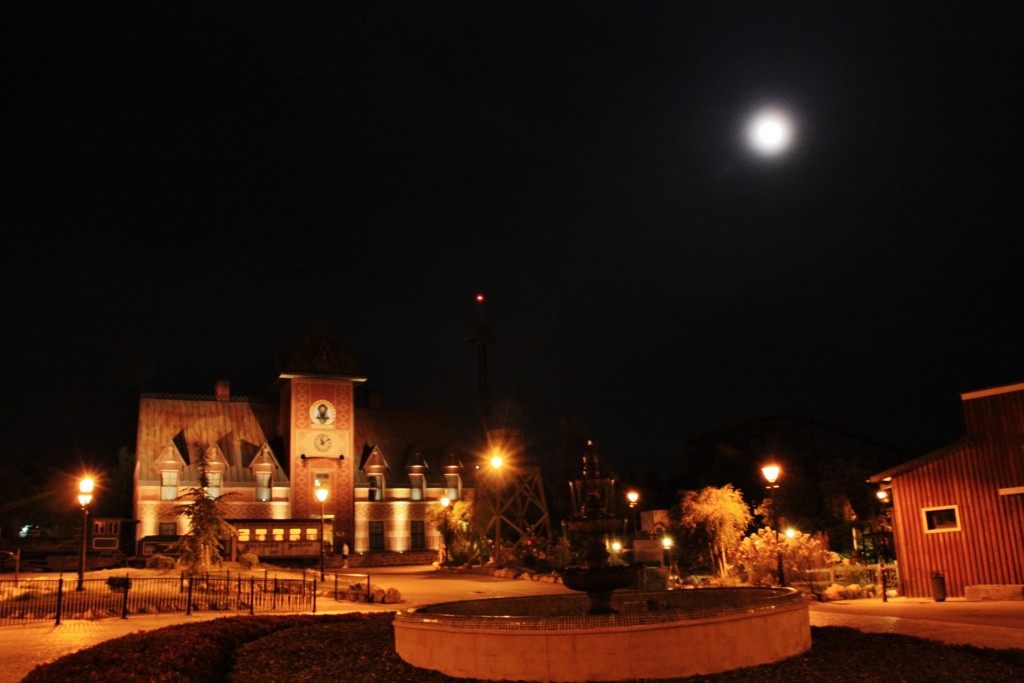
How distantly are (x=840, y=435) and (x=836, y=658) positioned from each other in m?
55.7

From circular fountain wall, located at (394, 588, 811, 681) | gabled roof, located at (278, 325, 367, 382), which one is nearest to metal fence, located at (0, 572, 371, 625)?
circular fountain wall, located at (394, 588, 811, 681)

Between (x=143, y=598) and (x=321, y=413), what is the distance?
37.9 m

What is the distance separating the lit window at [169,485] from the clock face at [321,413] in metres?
9.87

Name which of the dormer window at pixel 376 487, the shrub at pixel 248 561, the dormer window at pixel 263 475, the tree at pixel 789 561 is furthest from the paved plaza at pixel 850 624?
the dormer window at pixel 376 487

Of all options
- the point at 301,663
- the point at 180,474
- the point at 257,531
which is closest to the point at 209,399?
the point at 180,474

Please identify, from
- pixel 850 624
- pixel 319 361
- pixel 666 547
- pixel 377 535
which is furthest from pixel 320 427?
pixel 850 624

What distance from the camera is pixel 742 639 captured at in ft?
39.0

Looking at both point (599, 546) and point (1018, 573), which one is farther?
point (1018, 573)

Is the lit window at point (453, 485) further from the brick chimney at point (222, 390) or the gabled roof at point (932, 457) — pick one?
the gabled roof at point (932, 457)

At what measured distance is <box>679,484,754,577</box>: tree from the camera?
35000mm

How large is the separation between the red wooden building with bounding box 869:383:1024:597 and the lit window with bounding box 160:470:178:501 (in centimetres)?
4574

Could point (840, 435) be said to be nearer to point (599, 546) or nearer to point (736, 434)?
point (736, 434)

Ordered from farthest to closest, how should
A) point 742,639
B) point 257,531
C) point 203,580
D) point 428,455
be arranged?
point 428,455 < point 257,531 < point 203,580 < point 742,639

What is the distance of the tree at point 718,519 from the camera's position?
35000 millimetres
